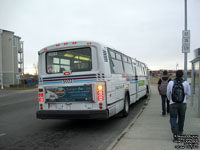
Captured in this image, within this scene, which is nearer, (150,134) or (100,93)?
(150,134)

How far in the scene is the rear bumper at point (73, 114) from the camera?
6.30m

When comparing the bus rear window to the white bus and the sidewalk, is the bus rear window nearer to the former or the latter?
the white bus

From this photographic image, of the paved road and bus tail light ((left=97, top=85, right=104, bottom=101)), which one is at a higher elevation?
bus tail light ((left=97, top=85, right=104, bottom=101))

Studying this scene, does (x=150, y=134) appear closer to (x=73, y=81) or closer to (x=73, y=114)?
(x=73, y=114)

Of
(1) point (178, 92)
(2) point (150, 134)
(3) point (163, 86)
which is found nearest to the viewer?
(1) point (178, 92)

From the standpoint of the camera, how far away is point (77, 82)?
264 inches

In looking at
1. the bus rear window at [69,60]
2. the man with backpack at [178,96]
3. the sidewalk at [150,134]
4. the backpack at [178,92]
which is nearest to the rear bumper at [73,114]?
the sidewalk at [150,134]

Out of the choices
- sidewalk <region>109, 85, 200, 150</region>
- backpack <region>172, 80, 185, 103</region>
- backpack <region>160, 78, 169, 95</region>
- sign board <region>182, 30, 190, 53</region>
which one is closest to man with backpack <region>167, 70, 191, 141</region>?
backpack <region>172, 80, 185, 103</region>

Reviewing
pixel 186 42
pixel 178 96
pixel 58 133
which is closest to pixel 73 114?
pixel 58 133

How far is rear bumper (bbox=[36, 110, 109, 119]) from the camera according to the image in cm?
630

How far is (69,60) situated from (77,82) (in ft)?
2.86

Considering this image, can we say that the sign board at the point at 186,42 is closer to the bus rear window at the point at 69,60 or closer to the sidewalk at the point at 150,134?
the sidewalk at the point at 150,134

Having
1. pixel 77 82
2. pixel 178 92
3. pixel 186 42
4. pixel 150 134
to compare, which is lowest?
pixel 150 134

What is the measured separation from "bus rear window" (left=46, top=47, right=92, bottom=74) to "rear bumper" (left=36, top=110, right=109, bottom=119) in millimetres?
1396
